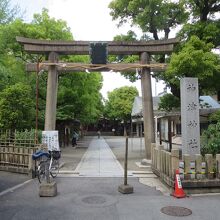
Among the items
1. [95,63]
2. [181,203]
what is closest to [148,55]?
[95,63]

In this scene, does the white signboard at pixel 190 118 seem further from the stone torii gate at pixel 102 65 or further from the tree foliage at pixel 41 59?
the tree foliage at pixel 41 59

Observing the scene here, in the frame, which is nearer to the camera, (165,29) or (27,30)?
(165,29)

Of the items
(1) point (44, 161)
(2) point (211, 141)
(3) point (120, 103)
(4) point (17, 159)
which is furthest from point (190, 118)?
(3) point (120, 103)

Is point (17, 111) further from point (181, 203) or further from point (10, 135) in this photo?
point (181, 203)

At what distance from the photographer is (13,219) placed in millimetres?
7090

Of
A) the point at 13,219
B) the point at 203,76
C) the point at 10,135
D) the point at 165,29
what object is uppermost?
the point at 165,29

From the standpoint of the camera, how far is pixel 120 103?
63531 mm

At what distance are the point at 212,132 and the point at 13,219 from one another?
29.7 ft

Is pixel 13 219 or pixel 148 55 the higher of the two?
pixel 148 55

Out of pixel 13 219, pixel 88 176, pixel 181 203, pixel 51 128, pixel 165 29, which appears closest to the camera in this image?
pixel 13 219

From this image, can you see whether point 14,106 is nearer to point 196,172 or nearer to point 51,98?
point 51,98

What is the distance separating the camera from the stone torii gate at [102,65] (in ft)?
53.4

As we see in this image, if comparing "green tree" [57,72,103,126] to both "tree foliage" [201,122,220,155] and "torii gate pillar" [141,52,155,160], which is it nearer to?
"torii gate pillar" [141,52,155,160]

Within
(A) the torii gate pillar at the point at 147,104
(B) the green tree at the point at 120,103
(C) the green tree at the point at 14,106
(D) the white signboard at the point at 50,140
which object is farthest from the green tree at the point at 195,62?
(B) the green tree at the point at 120,103
